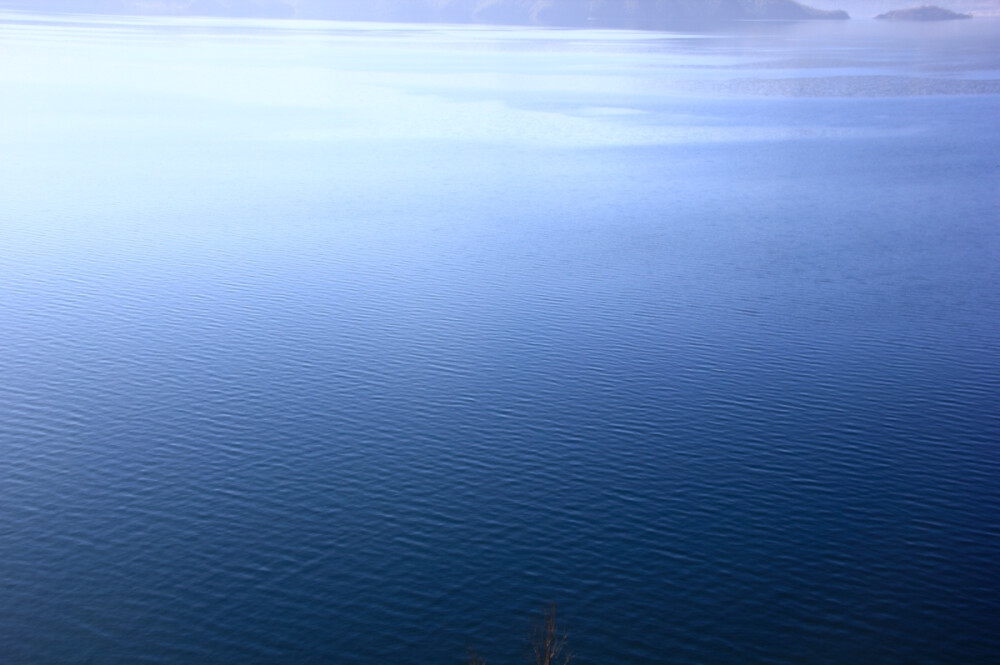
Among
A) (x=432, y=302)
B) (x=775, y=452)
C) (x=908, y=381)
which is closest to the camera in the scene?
(x=775, y=452)

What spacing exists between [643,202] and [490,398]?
25.1 metres

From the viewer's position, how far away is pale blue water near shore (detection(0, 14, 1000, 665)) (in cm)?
1898

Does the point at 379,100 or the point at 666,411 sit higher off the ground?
the point at 379,100

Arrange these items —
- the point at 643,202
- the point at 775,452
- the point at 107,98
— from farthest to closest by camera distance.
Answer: the point at 107,98, the point at 643,202, the point at 775,452

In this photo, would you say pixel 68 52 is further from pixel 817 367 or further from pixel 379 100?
pixel 817 367

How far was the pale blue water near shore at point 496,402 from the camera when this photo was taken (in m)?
19.0

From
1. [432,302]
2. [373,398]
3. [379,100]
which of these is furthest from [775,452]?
[379,100]

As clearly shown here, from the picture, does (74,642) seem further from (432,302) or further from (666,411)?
(432,302)

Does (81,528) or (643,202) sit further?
A: (643,202)

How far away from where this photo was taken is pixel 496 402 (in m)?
27.7

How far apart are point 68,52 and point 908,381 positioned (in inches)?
4865

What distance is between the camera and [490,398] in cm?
2805

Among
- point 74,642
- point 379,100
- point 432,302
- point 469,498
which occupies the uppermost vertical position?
point 379,100

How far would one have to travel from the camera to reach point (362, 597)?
1928 centimetres
